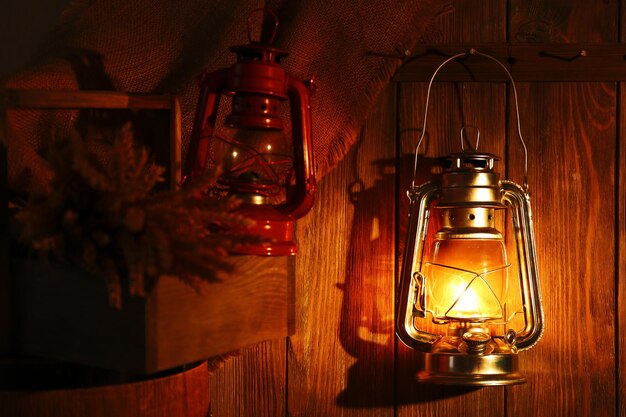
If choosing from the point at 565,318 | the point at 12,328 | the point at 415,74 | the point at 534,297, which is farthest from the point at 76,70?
the point at 565,318

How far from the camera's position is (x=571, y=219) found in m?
1.20

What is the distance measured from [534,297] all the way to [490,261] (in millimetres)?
85

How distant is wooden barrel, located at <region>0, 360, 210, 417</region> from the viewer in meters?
0.78

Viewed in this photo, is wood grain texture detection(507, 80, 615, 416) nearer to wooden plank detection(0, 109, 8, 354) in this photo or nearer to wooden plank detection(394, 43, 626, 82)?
wooden plank detection(394, 43, 626, 82)

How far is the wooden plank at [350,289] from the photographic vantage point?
3.94 feet

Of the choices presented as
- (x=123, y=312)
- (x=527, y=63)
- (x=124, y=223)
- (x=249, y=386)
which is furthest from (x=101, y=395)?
(x=527, y=63)

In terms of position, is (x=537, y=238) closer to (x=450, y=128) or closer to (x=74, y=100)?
(x=450, y=128)

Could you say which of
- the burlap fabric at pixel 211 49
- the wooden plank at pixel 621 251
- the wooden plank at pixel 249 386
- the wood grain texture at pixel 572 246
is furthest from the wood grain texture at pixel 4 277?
the wooden plank at pixel 621 251

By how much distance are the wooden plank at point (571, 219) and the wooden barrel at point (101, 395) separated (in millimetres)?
580

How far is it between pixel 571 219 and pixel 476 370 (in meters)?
0.33

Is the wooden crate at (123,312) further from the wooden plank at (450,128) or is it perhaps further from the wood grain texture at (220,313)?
the wooden plank at (450,128)

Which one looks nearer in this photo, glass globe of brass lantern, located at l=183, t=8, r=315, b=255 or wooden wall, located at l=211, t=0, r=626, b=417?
glass globe of brass lantern, located at l=183, t=8, r=315, b=255

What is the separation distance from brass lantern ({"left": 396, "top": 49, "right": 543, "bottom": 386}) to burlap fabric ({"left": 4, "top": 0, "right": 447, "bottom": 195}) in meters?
0.18

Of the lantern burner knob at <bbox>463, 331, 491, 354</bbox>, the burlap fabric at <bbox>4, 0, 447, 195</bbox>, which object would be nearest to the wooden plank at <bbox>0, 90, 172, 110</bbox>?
the burlap fabric at <bbox>4, 0, 447, 195</bbox>
